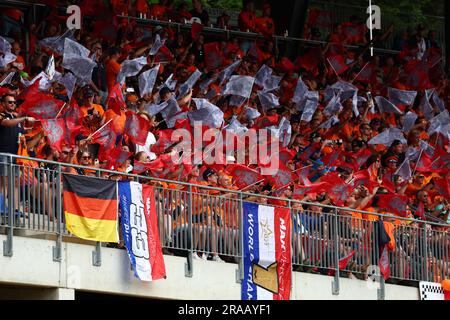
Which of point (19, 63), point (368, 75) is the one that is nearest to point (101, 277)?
point (19, 63)

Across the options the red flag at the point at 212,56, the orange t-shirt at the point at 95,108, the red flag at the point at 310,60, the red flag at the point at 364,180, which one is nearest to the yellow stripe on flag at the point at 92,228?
the orange t-shirt at the point at 95,108

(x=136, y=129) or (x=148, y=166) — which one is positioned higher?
(x=136, y=129)

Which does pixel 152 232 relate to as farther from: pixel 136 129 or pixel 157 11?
pixel 157 11

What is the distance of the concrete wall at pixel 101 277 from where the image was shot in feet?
67.6

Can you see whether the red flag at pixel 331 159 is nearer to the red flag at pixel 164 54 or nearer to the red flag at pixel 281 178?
the red flag at pixel 281 178

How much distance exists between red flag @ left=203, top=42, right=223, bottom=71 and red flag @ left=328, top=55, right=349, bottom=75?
3471 mm

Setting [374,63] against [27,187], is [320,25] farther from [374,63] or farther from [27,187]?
[27,187]

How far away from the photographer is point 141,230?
21688 mm

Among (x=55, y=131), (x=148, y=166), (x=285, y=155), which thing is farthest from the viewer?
(x=285, y=155)

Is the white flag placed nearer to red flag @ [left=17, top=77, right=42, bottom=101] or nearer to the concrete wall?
red flag @ [left=17, top=77, right=42, bottom=101]

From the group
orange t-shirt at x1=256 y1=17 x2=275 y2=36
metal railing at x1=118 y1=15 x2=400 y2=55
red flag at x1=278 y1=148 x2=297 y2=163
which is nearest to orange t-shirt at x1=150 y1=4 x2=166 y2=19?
metal railing at x1=118 y1=15 x2=400 y2=55

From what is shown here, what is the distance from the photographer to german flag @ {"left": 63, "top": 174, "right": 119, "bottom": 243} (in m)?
21.0

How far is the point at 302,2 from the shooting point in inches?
1296

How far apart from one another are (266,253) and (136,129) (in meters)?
2.73
